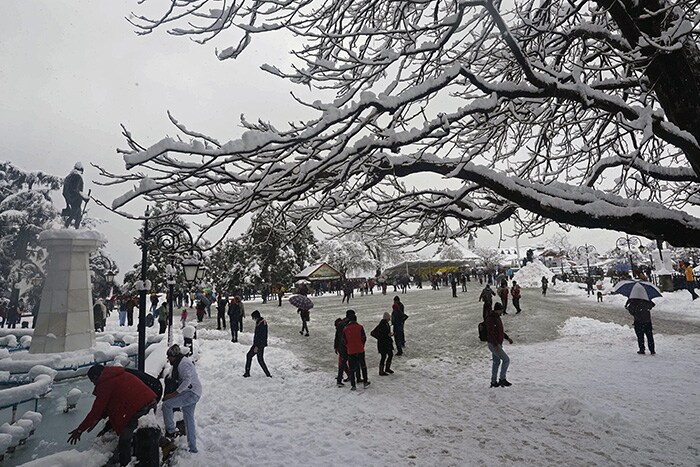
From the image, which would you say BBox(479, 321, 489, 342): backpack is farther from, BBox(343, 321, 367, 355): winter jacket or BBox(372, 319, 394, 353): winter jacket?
BBox(343, 321, 367, 355): winter jacket

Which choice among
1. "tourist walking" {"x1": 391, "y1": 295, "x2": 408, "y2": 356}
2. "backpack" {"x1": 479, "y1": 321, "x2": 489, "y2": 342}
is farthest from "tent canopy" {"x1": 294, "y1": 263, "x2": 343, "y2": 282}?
"backpack" {"x1": 479, "y1": 321, "x2": 489, "y2": 342}

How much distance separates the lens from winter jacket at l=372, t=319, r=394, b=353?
30.1 ft

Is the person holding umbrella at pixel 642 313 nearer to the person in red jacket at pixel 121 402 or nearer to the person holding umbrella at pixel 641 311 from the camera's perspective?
the person holding umbrella at pixel 641 311

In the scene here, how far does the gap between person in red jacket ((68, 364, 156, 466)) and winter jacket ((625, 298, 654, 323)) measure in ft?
Result: 36.5

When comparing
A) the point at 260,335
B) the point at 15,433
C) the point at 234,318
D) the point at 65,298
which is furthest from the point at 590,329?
the point at 65,298

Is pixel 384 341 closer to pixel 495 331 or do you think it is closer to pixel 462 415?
pixel 495 331

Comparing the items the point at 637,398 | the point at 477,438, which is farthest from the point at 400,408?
the point at 637,398

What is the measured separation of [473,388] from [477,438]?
2488 mm

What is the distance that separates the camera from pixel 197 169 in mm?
3502

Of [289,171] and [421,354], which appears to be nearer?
[289,171]

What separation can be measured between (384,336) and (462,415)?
2966 millimetres

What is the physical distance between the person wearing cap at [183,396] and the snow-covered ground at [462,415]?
0.27m

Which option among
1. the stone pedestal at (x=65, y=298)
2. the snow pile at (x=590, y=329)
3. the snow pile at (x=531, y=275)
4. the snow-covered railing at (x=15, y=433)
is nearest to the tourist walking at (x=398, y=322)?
the snow pile at (x=590, y=329)

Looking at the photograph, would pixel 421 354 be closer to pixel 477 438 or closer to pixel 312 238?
pixel 477 438
